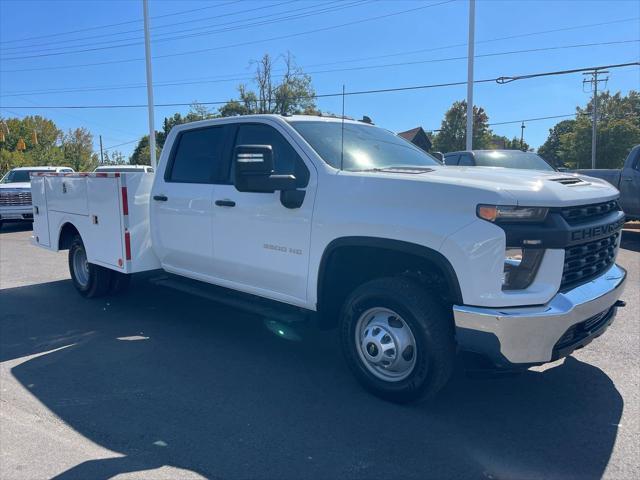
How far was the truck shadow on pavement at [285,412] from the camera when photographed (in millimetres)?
3207

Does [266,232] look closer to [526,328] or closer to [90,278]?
[526,328]

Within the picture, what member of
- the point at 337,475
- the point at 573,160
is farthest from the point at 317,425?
the point at 573,160

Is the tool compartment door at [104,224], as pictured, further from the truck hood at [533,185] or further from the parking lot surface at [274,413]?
the truck hood at [533,185]

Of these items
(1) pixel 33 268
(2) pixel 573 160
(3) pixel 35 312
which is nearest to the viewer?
(3) pixel 35 312

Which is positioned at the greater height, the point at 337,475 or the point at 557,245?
the point at 557,245

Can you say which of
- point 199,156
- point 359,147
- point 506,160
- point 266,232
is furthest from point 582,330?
point 506,160

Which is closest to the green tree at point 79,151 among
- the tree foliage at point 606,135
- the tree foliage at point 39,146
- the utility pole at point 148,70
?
the tree foliage at point 39,146

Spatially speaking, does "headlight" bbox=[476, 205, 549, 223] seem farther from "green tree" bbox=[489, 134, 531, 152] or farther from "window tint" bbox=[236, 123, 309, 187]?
"green tree" bbox=[489, 134, 531, 152]

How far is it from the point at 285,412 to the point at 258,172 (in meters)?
1.72

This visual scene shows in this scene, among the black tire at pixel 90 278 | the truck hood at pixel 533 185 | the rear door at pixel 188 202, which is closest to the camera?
the truck hood at pixel 533 185

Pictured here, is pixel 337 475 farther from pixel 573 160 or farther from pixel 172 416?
pixel 573 160

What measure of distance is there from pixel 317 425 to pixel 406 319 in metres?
0.92

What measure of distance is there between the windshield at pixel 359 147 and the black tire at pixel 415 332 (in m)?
1.04

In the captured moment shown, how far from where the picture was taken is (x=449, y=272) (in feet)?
11.1
